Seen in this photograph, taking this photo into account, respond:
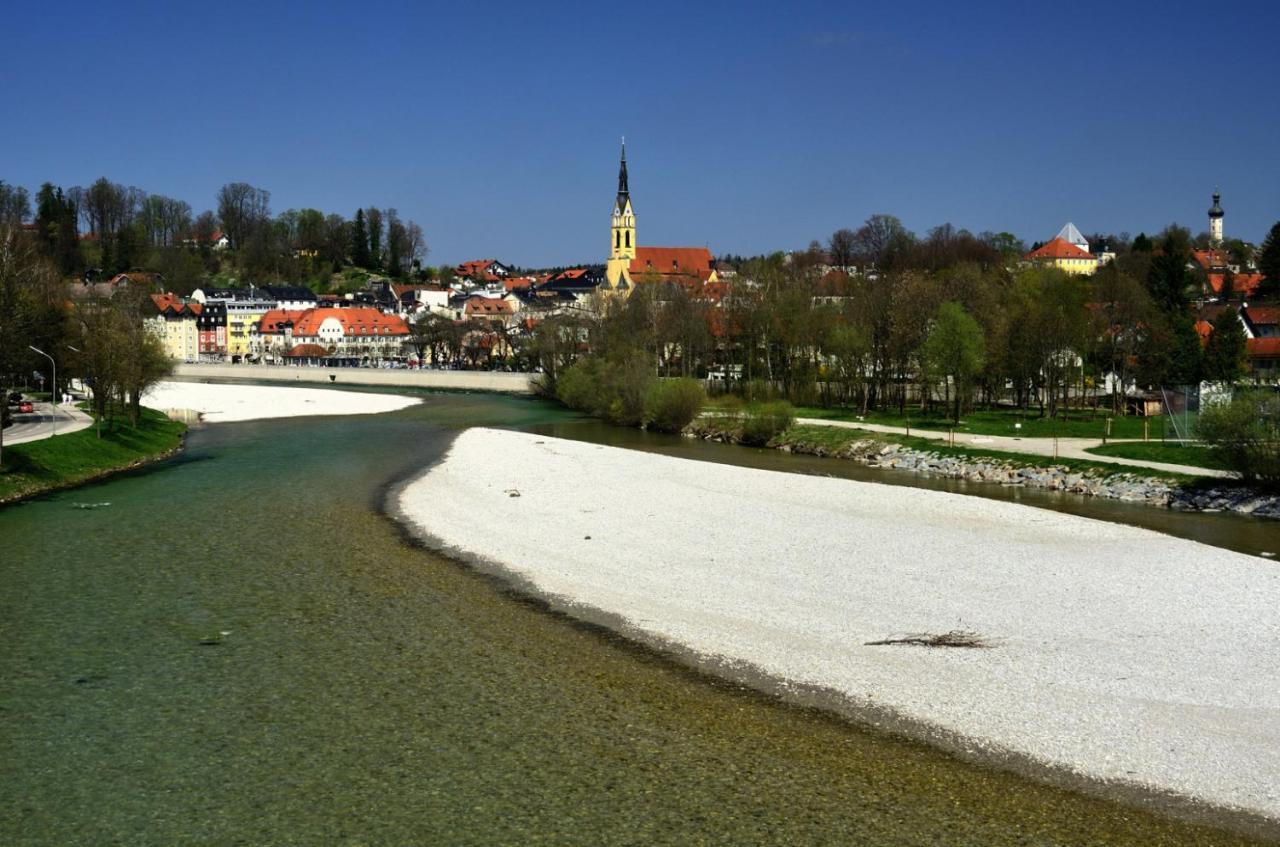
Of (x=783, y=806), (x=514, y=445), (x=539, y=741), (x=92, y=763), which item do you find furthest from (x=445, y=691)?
(x=514, y=445)

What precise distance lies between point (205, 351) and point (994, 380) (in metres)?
127

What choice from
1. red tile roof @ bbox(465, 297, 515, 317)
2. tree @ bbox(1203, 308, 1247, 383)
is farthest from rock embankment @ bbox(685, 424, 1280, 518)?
red tile roof @ bbox(465, 297, 515, 317)

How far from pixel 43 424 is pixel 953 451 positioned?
3669 centimetres

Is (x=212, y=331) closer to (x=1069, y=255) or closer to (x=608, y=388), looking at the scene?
(x=608, y=388)

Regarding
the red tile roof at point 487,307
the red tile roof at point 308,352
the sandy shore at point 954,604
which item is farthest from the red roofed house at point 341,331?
the sandy shore at point 954,604

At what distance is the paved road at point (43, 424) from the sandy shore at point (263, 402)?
667cm

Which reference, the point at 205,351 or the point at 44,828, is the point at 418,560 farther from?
the point at 205,351

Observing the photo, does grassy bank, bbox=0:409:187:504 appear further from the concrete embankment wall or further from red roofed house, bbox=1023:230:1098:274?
red roofed house, bbox=1023:230:1098:274

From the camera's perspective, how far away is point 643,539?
23.7 m

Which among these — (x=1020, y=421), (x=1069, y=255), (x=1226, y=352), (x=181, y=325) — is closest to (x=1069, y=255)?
(x=1069, y=255)

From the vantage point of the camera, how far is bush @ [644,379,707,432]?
54.2m

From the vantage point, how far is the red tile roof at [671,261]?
6053 inches

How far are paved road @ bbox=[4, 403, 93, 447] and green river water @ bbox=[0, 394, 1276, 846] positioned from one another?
62.7 ft

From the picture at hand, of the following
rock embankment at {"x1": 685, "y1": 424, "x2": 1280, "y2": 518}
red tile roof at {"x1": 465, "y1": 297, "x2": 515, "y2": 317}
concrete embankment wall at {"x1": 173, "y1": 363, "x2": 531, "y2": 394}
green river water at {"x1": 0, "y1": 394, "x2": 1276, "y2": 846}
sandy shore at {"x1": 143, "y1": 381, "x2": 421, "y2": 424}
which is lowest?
green river water at {"x1": 0, "y1": 394, "x2": 1276, "y2": 846}
